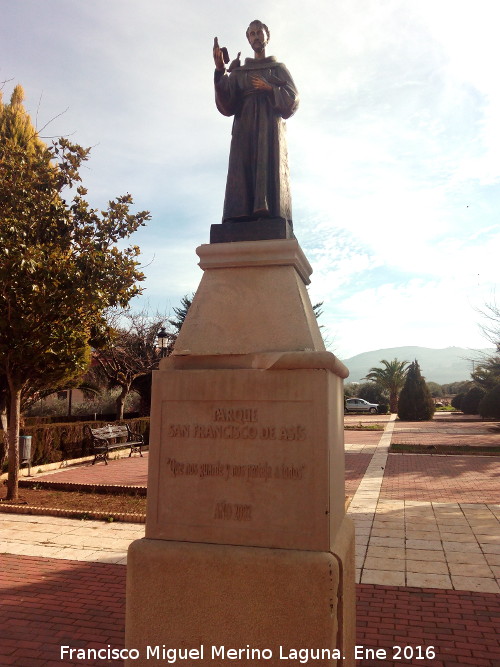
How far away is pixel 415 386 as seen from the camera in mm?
33875

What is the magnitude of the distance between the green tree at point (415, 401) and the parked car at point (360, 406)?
874 cm

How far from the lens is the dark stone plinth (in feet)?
11.4

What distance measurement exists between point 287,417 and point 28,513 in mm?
6881

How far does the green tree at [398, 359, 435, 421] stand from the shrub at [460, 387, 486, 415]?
14.2 ft

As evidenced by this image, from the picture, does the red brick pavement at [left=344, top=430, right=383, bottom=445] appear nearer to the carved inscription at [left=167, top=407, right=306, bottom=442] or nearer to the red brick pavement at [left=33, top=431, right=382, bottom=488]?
the red brick pavement at [left=33, top=431, right=382, bottom=488]

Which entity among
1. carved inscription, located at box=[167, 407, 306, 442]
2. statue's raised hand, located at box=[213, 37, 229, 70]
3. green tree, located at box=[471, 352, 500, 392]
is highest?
statue's raised hand, located at box=[213, 37, 229, 70]

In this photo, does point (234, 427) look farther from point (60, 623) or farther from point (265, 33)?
point (265, 33)

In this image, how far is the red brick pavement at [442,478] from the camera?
9703mm

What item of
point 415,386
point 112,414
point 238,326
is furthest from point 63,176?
point 415,386

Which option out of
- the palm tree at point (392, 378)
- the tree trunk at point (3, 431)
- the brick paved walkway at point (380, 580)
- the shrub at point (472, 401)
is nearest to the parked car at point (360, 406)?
the palm tree at point (392, 378)

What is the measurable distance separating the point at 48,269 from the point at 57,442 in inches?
262

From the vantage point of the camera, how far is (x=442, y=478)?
38.4ft

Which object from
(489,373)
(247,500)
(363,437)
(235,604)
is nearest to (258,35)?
(247,500)

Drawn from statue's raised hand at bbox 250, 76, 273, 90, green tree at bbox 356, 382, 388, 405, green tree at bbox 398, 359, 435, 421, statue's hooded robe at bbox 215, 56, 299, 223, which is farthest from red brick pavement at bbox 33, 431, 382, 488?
green tree at bbox 356, 382, 388, 405
